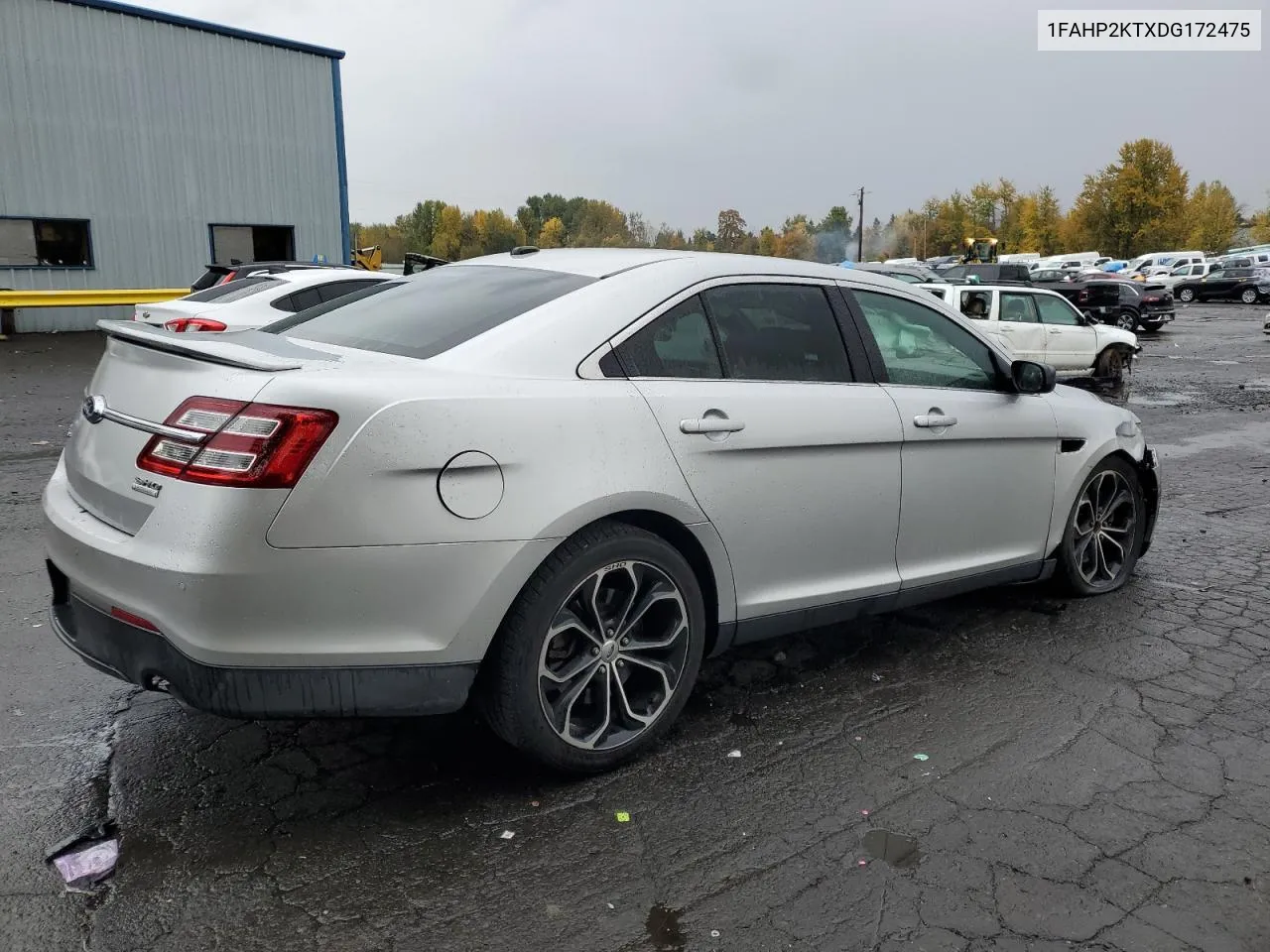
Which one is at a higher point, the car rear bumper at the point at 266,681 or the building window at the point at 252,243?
the building window at the point at 252,243

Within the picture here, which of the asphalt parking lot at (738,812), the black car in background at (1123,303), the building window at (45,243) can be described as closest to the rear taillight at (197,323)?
the asphalt parking lot at (738,812)

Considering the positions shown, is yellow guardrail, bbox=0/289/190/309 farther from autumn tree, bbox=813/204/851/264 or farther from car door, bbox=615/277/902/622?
autumn tree, bbox=813/204/851/264

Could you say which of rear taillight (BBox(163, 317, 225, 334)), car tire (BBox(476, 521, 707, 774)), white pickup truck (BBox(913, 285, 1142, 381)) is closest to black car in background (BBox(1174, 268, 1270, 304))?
white pickup truck (BBox(913, 285, 1142, 381))

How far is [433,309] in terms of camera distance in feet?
11.6

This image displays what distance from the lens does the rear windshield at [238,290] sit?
34.5 feet

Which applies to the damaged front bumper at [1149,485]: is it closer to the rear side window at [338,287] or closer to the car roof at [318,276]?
the rear side window at [338,287]

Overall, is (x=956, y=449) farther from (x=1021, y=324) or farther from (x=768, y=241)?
(x=768, y=241)

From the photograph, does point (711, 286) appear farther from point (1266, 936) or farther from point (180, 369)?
point (1266, 936)

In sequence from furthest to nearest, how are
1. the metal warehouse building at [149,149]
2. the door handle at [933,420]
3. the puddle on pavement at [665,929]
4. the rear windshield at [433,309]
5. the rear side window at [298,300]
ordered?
1. the metal warehouse building at [149,149]
2. the rear side window at [298,300]
3. the door handle at [933,420]
4. the rear windshield at [433,309]
5. the puddle on pavement at [665,929]

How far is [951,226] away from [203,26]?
97.5 m

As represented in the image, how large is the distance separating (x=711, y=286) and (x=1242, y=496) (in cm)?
617

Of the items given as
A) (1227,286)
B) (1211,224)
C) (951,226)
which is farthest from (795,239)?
(1227,286)

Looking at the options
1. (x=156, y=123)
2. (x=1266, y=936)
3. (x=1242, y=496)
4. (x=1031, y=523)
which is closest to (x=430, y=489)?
(x=1266, y=936)

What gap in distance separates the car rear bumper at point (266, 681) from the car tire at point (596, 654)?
0.54ft
